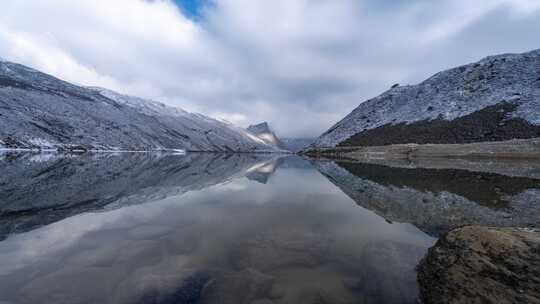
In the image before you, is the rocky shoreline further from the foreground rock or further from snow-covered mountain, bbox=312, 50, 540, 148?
the foreground rock

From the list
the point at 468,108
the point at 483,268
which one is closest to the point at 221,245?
the point at 483,268

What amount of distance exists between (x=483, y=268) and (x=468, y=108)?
17965 centimetres

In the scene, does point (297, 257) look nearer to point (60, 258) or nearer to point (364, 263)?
point (364, 263)

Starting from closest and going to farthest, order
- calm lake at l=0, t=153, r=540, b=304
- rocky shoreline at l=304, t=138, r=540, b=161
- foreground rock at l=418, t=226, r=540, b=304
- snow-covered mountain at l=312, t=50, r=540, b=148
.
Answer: foreground rock at l=418, t=226, r=540, b=304 < calm lake at l=0, t=153, r=540, b=304 < rocky shoreline at l=304, t=138, r=540, b=161 < snow-covered mountain at l=312, t=50, r=540, b=148

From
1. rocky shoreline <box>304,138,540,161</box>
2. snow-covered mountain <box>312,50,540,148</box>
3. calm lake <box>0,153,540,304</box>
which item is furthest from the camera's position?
snow-covered mountain <box>312,50,540,148</box>

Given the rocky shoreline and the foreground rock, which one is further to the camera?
the rocky shoreline

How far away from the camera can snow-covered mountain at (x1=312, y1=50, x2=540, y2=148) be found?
125250mm

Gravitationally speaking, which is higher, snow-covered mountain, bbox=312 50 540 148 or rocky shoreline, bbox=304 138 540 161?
snow-covered mountain, bbox=312 50 540 148

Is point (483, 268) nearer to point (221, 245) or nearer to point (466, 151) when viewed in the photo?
point (221, 245)

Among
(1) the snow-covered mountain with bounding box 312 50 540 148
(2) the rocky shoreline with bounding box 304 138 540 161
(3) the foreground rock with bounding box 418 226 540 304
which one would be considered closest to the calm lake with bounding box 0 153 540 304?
(3) the foreground rock with bounding box 418 226 540 304

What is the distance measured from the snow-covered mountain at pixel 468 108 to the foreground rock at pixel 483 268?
140 metres

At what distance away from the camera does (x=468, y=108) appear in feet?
493

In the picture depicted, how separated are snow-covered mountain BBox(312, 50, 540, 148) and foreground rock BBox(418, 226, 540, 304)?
140m

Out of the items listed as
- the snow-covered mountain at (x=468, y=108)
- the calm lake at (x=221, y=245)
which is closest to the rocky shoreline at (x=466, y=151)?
the snow-covered mountain at (x=468, y=108)
